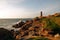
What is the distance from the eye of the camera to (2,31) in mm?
15859

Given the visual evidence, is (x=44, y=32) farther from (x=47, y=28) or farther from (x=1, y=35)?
(x=1, y=35)

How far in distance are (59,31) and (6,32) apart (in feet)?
27.7

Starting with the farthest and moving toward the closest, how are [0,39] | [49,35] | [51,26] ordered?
1. [51,26]
2. [49,35]
3. [0,39]

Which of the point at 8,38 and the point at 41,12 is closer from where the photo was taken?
the point at 8,38

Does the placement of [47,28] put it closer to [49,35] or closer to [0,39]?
[49,35]

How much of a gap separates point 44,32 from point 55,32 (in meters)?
1.79

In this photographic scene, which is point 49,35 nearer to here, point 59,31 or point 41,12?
point 59,31

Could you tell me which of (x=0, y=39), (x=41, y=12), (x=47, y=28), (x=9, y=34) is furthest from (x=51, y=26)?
(x=41, y=12)

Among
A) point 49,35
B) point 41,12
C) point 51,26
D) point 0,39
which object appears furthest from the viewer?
point 41,12

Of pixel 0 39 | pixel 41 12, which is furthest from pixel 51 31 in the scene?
pixel 41 12

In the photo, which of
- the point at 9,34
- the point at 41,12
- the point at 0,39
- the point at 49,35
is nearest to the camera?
the point at 0,39

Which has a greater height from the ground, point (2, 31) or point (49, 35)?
point (2, 31)

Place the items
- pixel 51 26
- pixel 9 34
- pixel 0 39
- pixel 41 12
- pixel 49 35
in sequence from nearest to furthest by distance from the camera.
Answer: pixel 0 39 → pixel 9 34 → pixel 49 35 → pixel 51 26 → pixel 41 12

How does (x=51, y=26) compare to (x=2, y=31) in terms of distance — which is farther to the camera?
(x=51, y=26)
